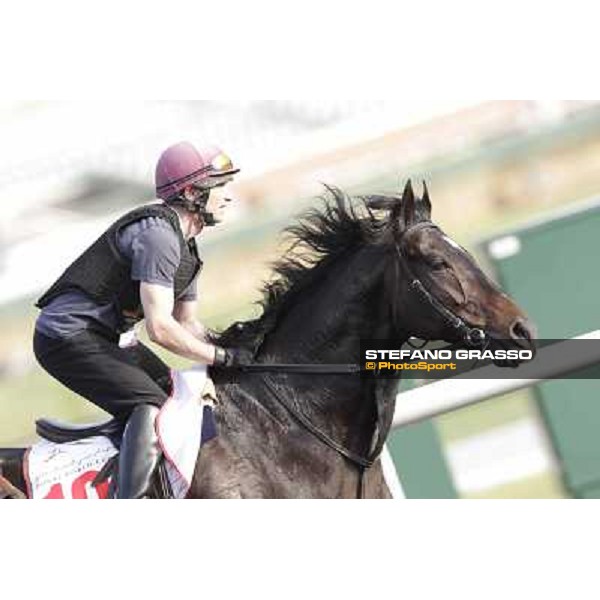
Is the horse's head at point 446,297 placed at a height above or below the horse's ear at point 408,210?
below

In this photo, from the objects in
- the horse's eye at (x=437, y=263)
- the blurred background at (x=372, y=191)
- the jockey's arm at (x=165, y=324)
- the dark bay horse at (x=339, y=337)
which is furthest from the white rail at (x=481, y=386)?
the jockey's arm at (x=165, y=324)

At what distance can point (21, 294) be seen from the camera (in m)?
6.43

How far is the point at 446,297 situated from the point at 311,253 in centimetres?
50

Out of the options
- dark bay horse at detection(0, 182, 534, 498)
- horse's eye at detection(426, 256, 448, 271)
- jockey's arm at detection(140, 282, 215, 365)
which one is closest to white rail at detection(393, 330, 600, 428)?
dark bay horse at detection(0, 182, 534, 498)

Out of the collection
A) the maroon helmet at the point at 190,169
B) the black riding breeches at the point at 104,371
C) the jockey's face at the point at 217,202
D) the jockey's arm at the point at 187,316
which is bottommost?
the black riding breeches at the point at 104,371

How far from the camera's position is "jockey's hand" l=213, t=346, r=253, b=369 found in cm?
364

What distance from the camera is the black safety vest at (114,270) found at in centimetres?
364

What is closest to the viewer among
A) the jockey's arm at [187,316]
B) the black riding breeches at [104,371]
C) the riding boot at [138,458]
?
the riding boot at [138,458]

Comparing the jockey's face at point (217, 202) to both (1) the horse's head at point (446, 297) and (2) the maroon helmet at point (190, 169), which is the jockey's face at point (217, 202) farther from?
(1) the horse's head at point (446, 297)

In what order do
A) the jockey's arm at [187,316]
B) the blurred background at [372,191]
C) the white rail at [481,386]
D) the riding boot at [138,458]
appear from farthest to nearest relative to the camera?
1. the blurred background at [372,191]
2. the white rail at [481,386]
3. the jockey's arm at [187,316]
4. the riding boot at [138,458]

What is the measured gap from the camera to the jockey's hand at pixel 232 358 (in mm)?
3639

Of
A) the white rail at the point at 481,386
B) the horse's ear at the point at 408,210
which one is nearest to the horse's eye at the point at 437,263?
the horse's ear at the point at 408,210

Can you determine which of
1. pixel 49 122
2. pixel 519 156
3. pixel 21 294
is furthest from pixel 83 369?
pixel 49 122

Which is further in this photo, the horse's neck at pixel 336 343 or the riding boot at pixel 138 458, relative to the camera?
the horse's neck at pixel 336 343
